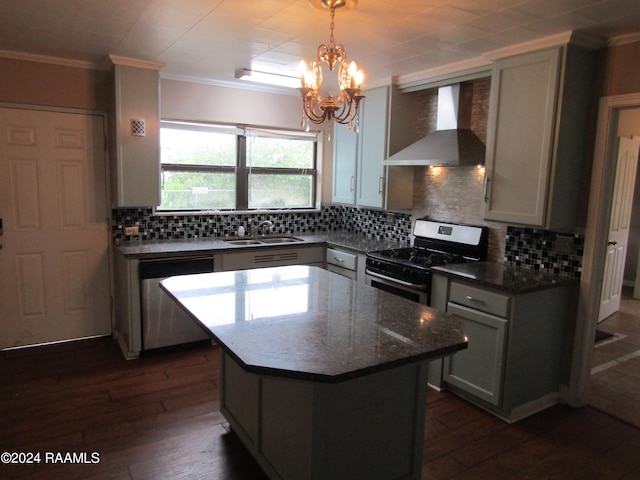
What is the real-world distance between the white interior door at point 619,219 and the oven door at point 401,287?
224 centimetres

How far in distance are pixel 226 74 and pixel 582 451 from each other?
12.6ft

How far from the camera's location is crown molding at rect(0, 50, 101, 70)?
3438 millimetres

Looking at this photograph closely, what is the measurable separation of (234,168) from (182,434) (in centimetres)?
272

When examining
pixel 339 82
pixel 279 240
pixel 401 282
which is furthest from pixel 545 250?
pixel 279 240

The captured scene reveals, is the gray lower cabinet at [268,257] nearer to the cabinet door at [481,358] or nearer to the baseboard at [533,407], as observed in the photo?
the cabinet door at [481,358]

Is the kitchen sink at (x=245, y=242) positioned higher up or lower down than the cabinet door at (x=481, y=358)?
higher up

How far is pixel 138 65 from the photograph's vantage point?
3.59m

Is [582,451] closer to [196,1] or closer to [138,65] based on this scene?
[196,1]

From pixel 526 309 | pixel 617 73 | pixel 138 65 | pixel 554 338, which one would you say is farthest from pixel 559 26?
pixel 138 65

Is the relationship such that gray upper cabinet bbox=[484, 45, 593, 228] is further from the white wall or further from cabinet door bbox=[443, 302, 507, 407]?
the white wall

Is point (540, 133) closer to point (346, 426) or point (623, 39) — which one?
point (623, 39)

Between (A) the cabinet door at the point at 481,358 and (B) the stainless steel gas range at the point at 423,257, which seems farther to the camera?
(B) the stainless steel gas range at the point at 423,257

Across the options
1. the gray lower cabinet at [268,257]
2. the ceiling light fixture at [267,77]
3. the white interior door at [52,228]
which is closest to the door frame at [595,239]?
the gray lower cabinet at [268,257]

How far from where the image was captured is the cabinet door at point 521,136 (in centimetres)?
278
